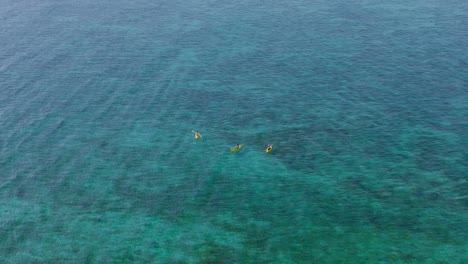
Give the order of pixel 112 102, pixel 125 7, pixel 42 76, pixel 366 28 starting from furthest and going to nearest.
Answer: pixel 125 7 → pixel 366 28 → pixel 42 76 → pixel 112 102

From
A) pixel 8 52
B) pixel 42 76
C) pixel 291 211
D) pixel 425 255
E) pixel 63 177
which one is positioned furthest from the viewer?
pixel 8 52

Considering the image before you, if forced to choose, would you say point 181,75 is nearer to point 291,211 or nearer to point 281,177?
point 281,177

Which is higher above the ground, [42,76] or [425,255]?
[42,76]

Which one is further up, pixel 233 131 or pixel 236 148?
pixel 233 131

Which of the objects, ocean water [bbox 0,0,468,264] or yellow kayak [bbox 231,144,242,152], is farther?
yellow kayak [bbox 231,144,242,152]

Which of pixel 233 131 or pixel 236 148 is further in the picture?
pixel 233 131

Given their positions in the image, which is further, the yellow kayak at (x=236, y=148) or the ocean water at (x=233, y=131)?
the yellow kayak at (x=236, y=148)

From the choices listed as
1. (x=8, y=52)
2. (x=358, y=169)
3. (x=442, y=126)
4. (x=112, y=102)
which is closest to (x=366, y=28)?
(x=442, y=126)

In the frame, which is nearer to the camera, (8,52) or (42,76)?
(42,76)
